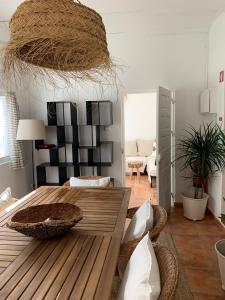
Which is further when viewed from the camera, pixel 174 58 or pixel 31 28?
pixel 174 58

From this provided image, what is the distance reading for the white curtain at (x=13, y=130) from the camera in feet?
12.2

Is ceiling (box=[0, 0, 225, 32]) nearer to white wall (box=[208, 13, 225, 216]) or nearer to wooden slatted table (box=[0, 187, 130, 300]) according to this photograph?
white wall (box=[208, 13, 225, 216])

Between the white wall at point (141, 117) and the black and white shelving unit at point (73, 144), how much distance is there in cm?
287

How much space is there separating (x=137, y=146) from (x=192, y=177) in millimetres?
2815

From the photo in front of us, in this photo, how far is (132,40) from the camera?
4156 millimetres

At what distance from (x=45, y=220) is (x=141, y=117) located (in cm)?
574

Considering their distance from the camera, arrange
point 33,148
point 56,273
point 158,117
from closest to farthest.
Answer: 1. point 56,273
2. point 158,117
3. point 33,148

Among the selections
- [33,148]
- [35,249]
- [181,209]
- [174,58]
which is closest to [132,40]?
[174,58]

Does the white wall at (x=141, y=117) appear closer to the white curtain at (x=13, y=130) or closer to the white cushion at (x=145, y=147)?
the white cushion at (x=145, y=147)

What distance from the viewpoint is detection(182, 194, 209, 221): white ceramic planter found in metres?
3.69

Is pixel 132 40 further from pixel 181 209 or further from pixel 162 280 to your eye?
pixel 162 280

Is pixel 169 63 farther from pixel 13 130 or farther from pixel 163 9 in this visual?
pixel 13 130

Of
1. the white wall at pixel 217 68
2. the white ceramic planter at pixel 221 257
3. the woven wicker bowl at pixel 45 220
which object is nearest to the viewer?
the woven wicker bowl at pixel 45 220

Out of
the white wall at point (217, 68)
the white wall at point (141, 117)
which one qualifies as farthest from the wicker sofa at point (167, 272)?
the white wall at point (141, 117)
